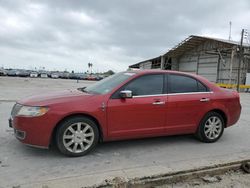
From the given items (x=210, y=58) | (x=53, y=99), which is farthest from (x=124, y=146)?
(x=210, y=58)

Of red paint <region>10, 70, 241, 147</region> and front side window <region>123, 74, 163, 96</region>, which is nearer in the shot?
red paint <region>10, 70, 241, 147</region>

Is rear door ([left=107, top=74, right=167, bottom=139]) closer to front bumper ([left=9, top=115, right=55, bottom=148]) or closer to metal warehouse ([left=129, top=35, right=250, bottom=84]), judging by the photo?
front bumper ([left=9, top=115, right=55, bottom=148])

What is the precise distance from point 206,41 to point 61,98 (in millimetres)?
36773

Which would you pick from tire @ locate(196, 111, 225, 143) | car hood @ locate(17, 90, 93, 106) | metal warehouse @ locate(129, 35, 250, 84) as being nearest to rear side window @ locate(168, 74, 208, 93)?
tire @ locate(196, 111, 225, 143)

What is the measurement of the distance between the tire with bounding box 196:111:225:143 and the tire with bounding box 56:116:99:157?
2.29m

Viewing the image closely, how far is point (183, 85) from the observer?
16.0 feet

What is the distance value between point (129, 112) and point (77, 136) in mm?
996

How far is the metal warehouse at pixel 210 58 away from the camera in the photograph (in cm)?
3108

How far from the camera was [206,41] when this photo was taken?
37031 millimetres

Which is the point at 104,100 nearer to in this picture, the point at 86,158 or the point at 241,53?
the point at 86,158

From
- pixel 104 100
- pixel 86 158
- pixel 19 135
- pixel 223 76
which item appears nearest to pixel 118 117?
pixel 104 100

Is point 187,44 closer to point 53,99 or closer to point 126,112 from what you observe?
point 126,112

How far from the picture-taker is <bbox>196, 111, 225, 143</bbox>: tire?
4988 millimetres

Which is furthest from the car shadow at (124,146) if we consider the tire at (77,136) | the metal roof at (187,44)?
the metal roof at (187,44)
